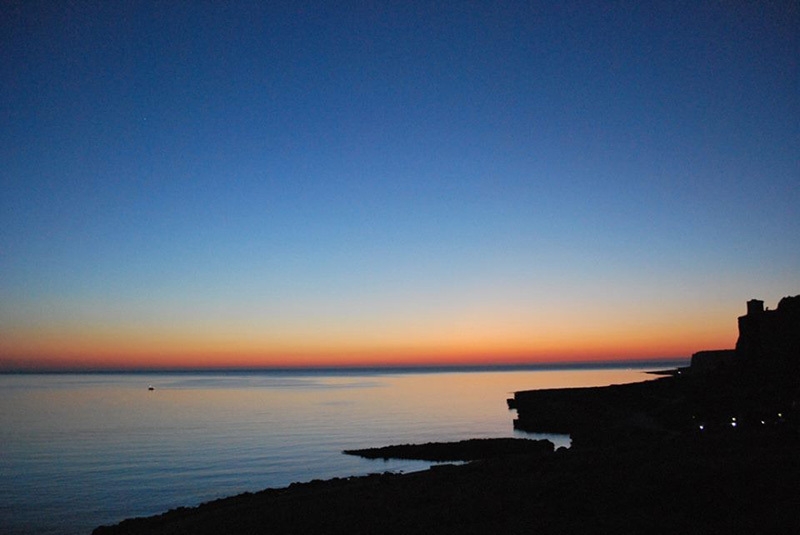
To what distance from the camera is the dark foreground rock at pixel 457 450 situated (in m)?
54.4

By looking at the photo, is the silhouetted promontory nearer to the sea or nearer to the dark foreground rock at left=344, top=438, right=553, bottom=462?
the sea

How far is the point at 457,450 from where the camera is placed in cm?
5591

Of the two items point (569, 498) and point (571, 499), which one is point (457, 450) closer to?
point (569, 498)

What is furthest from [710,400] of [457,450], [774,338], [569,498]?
→ [569,498]

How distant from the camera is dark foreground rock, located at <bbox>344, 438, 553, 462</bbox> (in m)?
54.4

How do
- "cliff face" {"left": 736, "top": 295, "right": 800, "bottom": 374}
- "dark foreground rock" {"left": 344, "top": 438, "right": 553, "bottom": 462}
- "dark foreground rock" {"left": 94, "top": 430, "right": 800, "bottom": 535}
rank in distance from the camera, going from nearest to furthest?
"dark foreground rock" {"left": 94, "top": 430, "right": 800, "bottom": 535}, "dark foreground rock" {"left": 344, "top": 438, "right": 553, "bottom": 462}, "cliff face" {"left": 736, "top": 295, "right": 800, "bottom": 374}

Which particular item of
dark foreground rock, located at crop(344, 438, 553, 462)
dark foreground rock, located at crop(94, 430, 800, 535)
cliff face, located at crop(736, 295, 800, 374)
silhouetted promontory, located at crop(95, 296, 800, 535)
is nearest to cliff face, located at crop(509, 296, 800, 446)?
cliff face, located at crop(736, 295, 800, 374)

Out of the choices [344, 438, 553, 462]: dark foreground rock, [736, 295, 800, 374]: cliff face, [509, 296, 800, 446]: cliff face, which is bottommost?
[344, 438, 553, 462]: dark foreground rock

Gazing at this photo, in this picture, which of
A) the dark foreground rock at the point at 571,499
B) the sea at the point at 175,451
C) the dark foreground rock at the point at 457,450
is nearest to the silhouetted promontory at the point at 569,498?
the dark foreground rock at the point at 571,499

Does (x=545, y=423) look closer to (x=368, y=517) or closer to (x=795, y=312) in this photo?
(x=795, y=312)

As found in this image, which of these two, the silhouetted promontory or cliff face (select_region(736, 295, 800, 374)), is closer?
the silhouetted promontory

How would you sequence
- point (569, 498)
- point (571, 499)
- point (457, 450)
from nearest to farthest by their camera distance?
point (571, 499) < point (569, 498) < point (457, 450)

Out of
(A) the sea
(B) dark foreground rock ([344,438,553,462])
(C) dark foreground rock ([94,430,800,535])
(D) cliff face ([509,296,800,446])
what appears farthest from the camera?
(B) dark foreground rock ([344,438,553,462])

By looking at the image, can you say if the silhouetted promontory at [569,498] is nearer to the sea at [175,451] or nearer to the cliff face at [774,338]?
the sea at [175,451]
